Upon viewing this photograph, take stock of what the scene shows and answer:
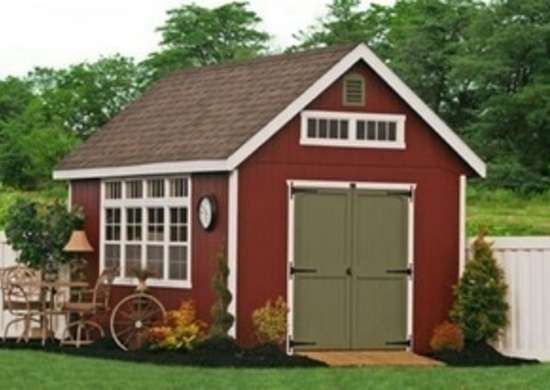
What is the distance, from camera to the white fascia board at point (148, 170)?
21867 millimetres

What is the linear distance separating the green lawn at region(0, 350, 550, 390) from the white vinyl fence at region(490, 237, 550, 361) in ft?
7.90

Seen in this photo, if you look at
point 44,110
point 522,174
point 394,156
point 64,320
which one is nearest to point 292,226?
point 394,156

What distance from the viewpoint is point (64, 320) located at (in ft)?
82.6

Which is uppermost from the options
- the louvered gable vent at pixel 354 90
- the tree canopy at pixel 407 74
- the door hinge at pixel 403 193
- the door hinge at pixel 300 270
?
the tree canopy at pixel 407 74

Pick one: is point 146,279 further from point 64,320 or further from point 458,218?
point 458,218

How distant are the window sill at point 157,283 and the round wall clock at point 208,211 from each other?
2.89ft

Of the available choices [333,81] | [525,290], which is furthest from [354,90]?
[525,290]

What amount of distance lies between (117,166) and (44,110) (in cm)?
4445

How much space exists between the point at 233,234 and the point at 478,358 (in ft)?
11.3

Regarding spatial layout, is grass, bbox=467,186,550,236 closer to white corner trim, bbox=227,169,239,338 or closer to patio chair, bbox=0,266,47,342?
patio chair, bbox=0,266,47,342

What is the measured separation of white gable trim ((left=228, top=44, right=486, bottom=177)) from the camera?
21.8 m

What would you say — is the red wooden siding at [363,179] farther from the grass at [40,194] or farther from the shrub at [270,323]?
the grass at [40,194]

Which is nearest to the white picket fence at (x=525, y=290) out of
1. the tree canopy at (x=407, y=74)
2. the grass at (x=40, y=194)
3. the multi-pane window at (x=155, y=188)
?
the multi-pane window at (x=155, y=188)

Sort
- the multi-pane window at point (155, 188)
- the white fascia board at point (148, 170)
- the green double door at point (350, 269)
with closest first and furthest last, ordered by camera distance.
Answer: the white fascia board at point (148, 170) → the green double door at point (350, 269) → the multi-pane window at point (155, 188)
